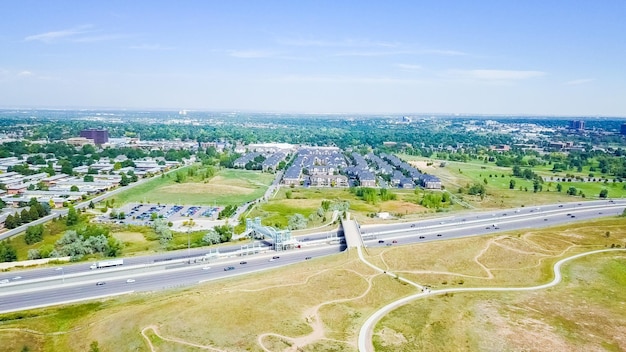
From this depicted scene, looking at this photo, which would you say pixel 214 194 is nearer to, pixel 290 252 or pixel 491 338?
pixel 290 252

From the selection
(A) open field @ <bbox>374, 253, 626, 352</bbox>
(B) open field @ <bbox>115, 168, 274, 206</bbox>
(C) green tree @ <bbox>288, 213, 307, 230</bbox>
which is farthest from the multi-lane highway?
(B) open field @ <bbox>115, 168, 274, 206</bbox>

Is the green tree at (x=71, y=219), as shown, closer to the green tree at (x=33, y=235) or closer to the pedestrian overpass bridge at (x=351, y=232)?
the green tree at (x=33, y=235)

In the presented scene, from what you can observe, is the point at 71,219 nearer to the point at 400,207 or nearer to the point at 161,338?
the point at 161,338

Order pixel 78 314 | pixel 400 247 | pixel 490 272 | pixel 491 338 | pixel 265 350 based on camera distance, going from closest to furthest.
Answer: pixel 265 350, pixel 491 338, pixel 78 314, pixel 490 272, pixel 400 247

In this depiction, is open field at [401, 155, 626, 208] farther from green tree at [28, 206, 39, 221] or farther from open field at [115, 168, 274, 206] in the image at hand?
green tree at [28, 206, 39, 221]

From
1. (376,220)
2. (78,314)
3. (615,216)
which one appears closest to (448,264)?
(376,220)
